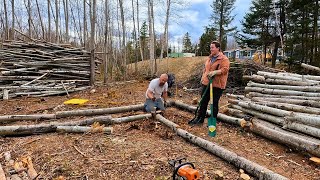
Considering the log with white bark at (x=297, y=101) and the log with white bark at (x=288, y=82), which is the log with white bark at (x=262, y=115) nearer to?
the log with white bark at (x=297, y=101)

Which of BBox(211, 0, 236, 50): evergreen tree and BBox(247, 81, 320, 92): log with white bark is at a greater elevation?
BBox(211, 0, 236, 50): evergreen tree

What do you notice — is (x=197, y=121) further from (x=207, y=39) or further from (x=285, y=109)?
(x=207, y=39)

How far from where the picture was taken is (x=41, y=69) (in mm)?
10984

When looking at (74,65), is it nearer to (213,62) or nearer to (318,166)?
(213,62)

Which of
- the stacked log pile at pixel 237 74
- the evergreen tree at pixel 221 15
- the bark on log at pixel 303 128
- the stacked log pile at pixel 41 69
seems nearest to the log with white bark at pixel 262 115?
the bark on log at pixel 303 128

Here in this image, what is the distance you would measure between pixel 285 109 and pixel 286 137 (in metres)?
1.29

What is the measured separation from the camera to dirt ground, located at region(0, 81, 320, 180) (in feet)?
12.2

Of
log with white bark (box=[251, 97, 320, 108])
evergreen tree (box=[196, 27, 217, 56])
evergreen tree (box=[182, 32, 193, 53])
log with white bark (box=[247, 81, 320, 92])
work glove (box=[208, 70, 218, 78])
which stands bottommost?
Result: log with white bark (box=[251, 97, 320, 108])

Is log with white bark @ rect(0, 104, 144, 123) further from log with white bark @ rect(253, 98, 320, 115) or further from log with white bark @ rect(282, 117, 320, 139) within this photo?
log with white bark @ rect(282, 117, 320, 139)

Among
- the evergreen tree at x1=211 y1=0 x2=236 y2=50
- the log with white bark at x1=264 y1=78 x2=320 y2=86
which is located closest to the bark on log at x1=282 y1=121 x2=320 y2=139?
the log with white bark at x1=264 y1=78 x2=320 y2=86

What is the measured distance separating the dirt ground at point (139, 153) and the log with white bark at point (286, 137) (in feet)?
0.43

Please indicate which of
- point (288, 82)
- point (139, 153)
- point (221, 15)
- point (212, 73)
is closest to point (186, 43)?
point (221, 15)

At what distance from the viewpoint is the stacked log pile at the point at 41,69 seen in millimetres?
10133

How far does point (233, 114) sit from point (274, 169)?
2.95 metres
